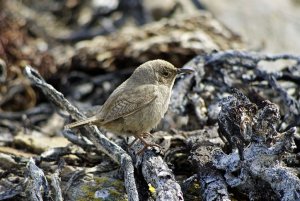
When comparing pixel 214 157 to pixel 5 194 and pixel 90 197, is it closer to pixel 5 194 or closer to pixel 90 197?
pixel 90 197

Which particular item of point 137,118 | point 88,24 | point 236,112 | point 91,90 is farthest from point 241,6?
point 236,112

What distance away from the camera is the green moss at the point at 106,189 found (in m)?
4.61

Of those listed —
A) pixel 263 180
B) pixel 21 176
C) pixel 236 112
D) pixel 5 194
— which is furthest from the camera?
pixel 21 176

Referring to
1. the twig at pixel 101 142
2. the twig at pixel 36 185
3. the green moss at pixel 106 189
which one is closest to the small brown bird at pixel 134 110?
the twig at pixel 101 142

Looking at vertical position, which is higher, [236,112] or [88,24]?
[88,24]

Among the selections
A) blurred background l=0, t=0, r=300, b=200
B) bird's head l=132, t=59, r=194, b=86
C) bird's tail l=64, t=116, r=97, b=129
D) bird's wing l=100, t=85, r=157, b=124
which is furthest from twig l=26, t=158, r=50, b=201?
bird's head l=132, t=59, r=194, b=86

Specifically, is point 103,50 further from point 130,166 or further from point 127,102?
point 130,166

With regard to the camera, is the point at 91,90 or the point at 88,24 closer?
the point at 91,90

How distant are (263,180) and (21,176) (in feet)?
7.01

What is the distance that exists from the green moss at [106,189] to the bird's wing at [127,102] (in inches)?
22.2

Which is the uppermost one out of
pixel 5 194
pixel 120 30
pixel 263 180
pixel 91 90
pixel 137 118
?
pixel 120 30

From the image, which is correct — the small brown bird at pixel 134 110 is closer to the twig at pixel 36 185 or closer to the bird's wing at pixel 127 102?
the bird's wing at pixel 127 102

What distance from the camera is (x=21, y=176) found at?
5.06m

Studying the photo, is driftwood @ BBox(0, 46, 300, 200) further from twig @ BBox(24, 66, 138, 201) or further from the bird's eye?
the bird's eye
